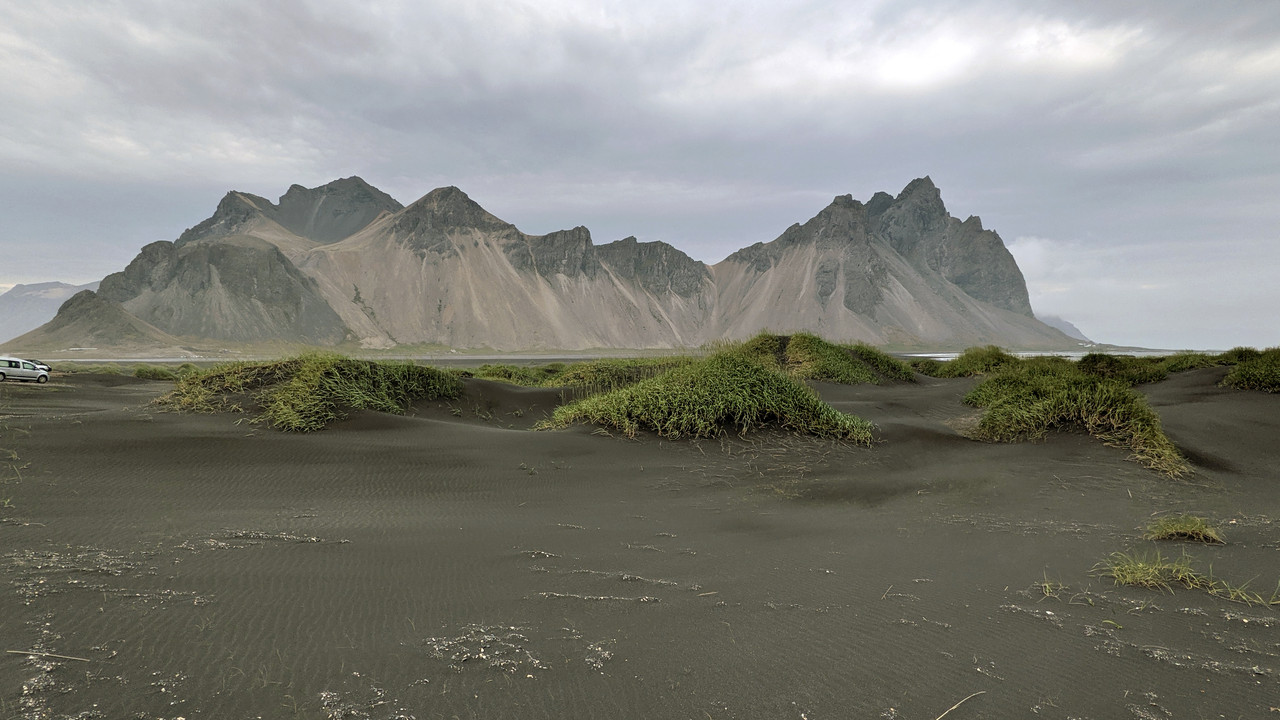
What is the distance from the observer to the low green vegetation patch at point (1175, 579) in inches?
136

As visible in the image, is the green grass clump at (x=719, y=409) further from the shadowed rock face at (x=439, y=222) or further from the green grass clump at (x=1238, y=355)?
the shadowed rock face at (x=439, y=222)

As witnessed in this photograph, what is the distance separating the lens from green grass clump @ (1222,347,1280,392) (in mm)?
11508

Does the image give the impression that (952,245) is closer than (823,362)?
No

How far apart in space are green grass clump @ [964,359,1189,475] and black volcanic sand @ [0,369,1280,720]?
440mm

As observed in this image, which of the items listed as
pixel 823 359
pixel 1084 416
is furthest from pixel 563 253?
pixel 1084 416

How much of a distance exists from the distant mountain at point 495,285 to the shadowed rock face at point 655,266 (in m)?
0.32

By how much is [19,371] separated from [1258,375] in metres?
39.1

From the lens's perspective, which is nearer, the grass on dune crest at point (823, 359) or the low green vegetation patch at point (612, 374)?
the low green vegetation patch at point (612, 374)

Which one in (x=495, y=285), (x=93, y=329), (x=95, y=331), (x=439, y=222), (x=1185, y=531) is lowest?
(x=1185, y=531)

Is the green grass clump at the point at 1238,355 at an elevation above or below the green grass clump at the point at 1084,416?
above

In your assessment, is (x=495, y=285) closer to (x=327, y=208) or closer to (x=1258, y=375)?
(x=327, y=208)

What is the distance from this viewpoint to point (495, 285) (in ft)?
334

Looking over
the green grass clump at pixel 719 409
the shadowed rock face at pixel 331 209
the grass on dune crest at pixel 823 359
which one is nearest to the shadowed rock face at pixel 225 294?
the shadowed rock face at pixel 331 209

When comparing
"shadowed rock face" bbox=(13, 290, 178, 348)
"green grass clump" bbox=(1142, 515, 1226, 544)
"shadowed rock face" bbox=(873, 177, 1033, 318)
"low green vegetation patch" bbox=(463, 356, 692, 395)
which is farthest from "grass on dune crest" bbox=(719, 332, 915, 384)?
"shadowed rock face" bbox=(873, 177, 1033, 318)
